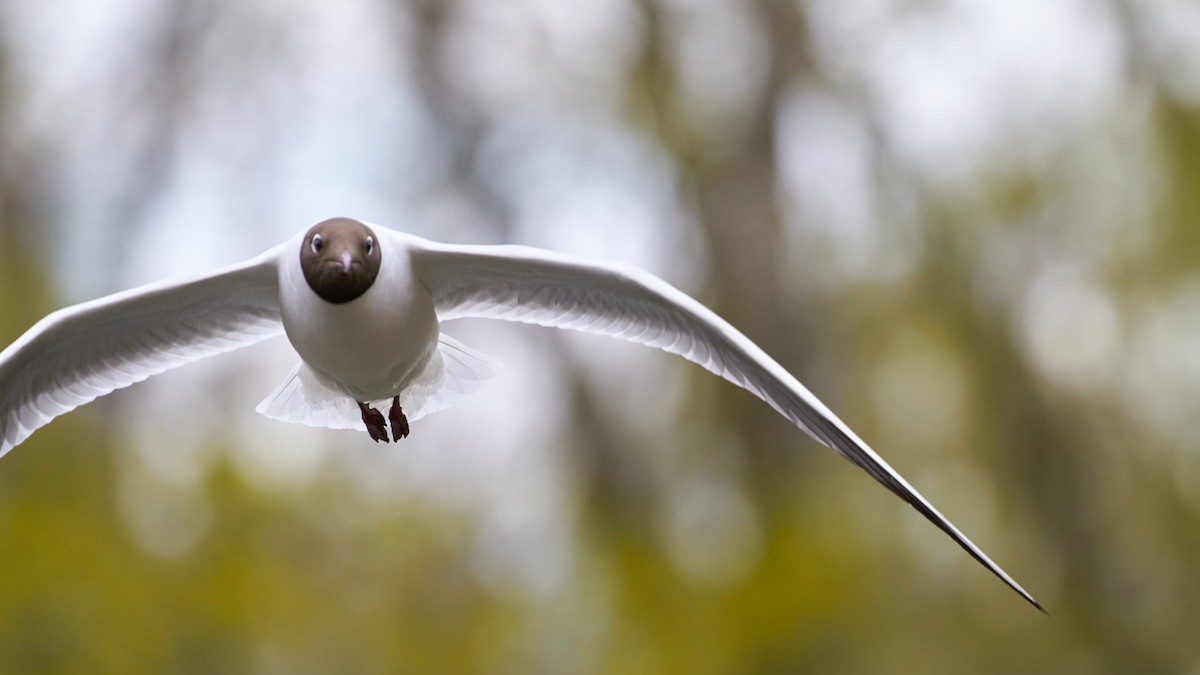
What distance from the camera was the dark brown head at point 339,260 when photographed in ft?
9.18

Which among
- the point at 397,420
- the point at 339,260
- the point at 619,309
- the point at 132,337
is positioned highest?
the point at 619,309

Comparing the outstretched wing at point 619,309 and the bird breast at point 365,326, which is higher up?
the outstretched wing at point 619,309

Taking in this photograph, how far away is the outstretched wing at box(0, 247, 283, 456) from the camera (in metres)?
3.10

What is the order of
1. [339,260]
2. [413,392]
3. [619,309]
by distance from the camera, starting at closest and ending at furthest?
[339,260] → [619,309] → [413,392]

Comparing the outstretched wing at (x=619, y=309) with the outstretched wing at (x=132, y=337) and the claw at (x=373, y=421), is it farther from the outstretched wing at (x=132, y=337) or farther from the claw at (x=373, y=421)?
the outstretched wing at (x=132, y=337)

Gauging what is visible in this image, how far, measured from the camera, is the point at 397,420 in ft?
10.8

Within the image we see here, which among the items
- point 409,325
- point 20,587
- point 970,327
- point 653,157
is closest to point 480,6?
point 653,157

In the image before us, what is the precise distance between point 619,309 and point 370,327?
0.60 metres

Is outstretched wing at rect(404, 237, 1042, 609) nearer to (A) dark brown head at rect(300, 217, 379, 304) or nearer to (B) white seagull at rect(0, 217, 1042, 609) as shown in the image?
(B) white seagull at rect(0, 217, 1042, 609)

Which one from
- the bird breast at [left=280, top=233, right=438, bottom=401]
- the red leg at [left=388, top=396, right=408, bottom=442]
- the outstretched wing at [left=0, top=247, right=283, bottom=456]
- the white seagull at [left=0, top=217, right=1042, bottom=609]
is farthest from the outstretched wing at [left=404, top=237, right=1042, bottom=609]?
the outstretched wing at [left=0, top=247, right=283, bottom=456]

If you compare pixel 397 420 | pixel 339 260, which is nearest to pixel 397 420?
pixel 397 420

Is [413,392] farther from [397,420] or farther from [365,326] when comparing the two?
[365,326]

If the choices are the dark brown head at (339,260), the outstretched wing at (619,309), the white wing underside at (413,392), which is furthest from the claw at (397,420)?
the dark brown head at (339,260)

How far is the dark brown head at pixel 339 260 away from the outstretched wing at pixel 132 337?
0.24 metres
